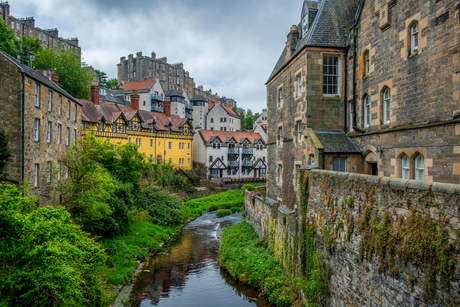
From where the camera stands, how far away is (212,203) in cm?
4200

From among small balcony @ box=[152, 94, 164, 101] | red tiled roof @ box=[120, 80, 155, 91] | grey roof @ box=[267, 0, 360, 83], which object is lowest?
grey roof @ box=[267, 0, 360, 83]

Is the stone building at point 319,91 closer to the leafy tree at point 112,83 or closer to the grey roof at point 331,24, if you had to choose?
the grey roof at point 331,24

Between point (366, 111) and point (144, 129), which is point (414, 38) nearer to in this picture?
point (366, 111)

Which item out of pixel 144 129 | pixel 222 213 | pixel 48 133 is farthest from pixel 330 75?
pixel 144 129

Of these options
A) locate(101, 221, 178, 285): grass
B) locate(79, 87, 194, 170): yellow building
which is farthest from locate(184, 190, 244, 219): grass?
locate(79, 87, 194, 170): yellow building

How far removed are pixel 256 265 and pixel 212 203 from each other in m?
24.7

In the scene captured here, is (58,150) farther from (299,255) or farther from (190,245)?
(299,255)

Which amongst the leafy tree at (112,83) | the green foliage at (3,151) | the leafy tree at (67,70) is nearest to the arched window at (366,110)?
the green foliage at (3,151)

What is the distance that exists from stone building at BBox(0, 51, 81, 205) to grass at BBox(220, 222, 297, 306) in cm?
1155

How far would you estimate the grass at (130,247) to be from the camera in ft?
59.8

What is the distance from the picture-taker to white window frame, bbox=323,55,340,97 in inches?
626

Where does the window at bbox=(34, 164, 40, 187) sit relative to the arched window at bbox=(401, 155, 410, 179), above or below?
below

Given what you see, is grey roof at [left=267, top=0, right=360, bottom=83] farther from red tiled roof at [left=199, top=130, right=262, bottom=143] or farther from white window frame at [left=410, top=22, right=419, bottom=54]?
red tiled roof at [left=199, top=130, right=262, bottom=143]

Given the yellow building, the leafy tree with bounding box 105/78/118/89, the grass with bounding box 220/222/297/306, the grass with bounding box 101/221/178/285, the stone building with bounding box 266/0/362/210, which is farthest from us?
the leafy tree with bounding box 105/78/118/89
